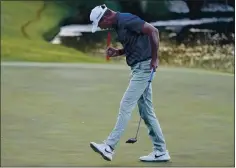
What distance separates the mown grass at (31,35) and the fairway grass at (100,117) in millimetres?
246

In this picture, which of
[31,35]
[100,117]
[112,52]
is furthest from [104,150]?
[31,35]

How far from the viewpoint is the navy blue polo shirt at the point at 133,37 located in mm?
5184

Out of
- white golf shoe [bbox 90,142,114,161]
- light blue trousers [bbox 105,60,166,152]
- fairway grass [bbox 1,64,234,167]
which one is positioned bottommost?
fairway grass [bbox 1,64,234,167]

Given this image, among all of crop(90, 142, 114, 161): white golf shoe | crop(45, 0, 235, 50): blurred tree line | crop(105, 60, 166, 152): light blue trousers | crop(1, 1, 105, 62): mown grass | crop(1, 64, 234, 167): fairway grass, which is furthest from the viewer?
crop(1, 1, 105, 62): mown grass

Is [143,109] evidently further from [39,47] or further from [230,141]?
[39,47]

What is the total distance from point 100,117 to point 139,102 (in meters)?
1.40

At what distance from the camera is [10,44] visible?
28.5 ft

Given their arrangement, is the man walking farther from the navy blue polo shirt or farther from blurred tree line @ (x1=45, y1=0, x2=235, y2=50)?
blurred tree line @ (x1=45, y1=0, x2=235, y2=50)

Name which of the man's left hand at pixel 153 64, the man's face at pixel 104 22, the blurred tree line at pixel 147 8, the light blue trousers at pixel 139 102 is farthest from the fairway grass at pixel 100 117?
the man's face at pixel 104 22

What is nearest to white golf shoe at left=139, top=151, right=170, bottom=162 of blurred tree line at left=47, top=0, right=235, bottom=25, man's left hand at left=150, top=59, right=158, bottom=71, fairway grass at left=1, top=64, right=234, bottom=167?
fairway grass at left=1, top=64, right=234, bottom=167

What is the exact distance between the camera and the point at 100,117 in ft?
22.1

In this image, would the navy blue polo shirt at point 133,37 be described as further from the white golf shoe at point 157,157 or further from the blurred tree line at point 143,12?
the blurred tree line at point 143,12

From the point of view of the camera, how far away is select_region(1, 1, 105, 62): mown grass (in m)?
8.07

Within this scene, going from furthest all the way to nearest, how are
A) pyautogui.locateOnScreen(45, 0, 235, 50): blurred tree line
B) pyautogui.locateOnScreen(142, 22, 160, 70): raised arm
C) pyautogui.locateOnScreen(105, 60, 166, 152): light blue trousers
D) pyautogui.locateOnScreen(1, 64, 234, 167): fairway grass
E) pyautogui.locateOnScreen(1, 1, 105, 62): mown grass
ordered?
pyautogui.locateOnScreen(1, 1, 105, 62): mown grass < pyautogui.locateOnScreen(45, 0, 235, 50): blurred tree line < pyautogui.locateOnScreen(1, 64, 234, 167): fairway grass < pyautogui.locateOnScreen(105, 60, 166, 152): light blue trousers < pyautogui.locateOnScreen(142, 22, 160, 70): raised arm
